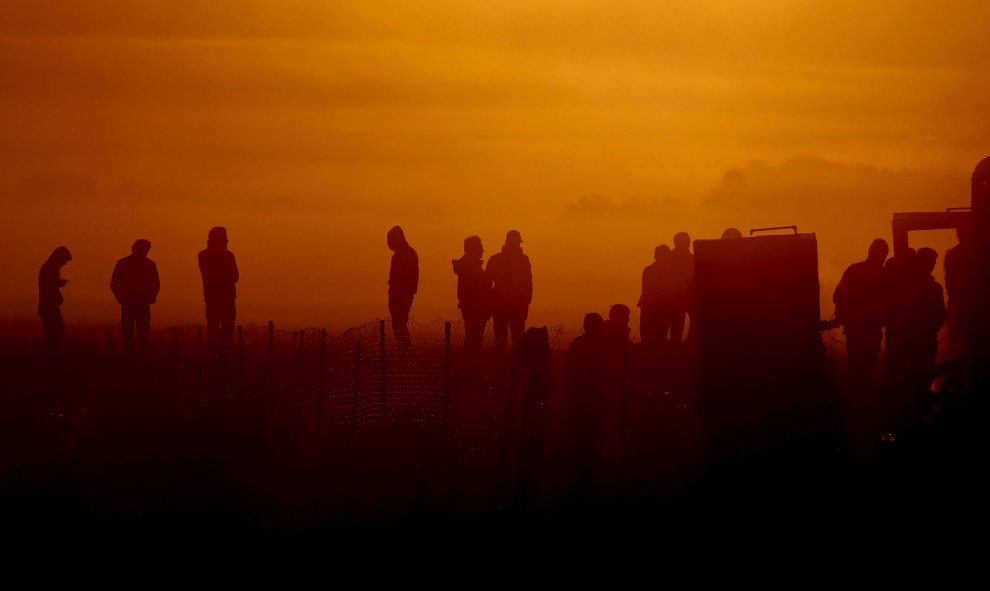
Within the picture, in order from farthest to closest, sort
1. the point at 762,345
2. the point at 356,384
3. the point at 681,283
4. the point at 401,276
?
the point at 401,276, the point at 681,283, the point at 356,384, the point at 762,345

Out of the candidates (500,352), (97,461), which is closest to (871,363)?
(500,352)

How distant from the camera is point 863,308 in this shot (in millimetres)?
19703

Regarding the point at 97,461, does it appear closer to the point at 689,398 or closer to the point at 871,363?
the point at 689,398

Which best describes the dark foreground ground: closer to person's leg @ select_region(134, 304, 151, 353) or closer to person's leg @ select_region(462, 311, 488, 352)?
person's leg @ select_region(462, 311, 488, 352)

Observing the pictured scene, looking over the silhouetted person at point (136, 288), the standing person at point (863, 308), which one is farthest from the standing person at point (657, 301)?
the silhouetted person at point (136, 288)

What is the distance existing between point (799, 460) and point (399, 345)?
6908 mm

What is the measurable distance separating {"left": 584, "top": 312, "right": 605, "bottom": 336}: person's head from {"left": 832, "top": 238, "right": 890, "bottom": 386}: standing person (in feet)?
15.0

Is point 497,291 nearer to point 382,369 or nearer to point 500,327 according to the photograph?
point 500,327

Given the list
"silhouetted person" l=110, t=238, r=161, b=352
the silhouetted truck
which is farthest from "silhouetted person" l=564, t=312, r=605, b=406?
"silhouetted person" l=110, t=238, r=161, b=352

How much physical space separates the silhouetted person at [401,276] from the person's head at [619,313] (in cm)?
549

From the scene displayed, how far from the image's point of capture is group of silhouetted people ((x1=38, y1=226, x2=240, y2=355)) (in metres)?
22.6

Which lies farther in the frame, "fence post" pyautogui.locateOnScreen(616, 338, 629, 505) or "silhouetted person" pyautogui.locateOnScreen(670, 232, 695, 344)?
"silhouetted person" pyautogui.locateOnScreen(670, 232, 695, 344)

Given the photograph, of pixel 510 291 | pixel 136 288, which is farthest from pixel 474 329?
pixel 136 288

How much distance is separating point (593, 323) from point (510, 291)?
5.10 metres
